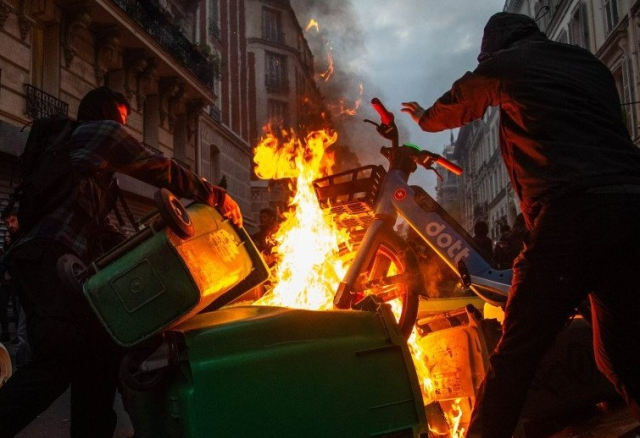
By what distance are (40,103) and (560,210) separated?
11.8 meters

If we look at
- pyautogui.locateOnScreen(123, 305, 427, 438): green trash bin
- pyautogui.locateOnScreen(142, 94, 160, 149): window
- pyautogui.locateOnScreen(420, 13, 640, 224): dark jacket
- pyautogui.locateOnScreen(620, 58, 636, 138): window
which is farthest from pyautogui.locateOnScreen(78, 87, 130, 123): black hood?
pyautogui.locateOnScreen(620, 58, 636, 138): window

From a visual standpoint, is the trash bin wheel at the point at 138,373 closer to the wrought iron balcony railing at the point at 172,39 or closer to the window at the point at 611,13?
the wrought iron balcony railing at the point at 172,39

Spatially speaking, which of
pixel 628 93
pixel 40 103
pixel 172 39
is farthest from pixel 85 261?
pixel 628 93

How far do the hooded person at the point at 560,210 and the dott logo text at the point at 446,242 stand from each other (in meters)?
0.76

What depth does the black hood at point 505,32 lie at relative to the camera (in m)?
2.66

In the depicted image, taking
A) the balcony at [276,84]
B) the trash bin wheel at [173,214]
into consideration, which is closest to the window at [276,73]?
the balcony at [276,84]

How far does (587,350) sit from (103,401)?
8.18ft

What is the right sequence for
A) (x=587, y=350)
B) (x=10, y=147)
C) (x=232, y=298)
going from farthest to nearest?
1. (x=10, y=147)
2. (x=587, y=350)
3. (x=232, y=298)

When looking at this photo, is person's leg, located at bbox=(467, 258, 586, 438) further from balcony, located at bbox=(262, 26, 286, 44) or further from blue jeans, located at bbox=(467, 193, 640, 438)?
balcony, located at bbox=(262, 26, 286, 44)

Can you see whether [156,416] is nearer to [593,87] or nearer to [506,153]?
[506,153]

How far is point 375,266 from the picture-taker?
362cm

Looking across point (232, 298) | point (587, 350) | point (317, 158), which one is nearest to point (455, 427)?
point (587, 350)

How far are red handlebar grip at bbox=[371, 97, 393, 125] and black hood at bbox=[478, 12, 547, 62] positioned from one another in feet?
3.19

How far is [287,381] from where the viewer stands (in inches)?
80.7
